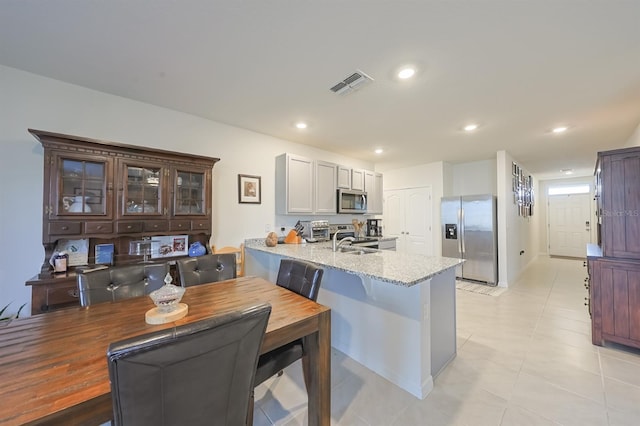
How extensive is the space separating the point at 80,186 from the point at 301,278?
6.87 feet

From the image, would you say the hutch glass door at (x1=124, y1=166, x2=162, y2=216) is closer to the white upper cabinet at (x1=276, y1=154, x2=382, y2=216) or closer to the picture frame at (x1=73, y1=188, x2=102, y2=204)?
the picture frame at (x1=73, y1=188, x2=102, y2=204)

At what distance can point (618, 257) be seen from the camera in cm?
233

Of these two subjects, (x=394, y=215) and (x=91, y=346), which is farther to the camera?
(x=394, y=215)

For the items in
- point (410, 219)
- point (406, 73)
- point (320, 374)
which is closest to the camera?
point (320, 374)

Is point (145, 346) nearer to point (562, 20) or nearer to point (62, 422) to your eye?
point (62, 422)

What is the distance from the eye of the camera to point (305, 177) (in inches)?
149

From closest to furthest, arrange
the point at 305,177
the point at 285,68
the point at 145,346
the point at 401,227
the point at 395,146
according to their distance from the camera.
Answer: the point at 145,346 < the point at 285,68 < the point at 305,177 < the point at 395,146 < the point at 401,227

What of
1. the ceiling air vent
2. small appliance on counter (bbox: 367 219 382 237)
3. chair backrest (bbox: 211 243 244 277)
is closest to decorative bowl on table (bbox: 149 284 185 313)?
chair backrest (bbox: 211 243 244 277)

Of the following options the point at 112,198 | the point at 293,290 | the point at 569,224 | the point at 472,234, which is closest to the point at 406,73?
the point at 293,290

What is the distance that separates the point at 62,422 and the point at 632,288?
3907 millimetres

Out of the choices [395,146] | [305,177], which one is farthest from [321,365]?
[395,146]

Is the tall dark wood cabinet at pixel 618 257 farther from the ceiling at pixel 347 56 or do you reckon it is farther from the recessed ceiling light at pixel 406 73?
the recessed ceiling light at pixel 406 73

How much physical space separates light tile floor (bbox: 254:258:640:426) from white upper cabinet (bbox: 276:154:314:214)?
6.70 ft

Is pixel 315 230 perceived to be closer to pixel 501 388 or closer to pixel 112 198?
pixel 112 198
